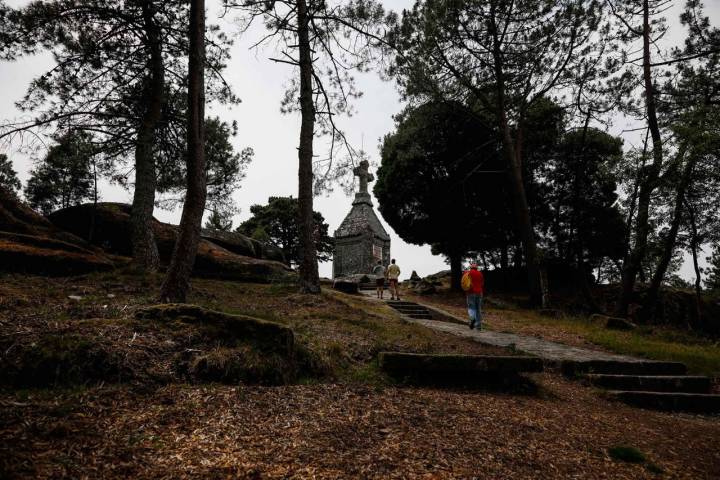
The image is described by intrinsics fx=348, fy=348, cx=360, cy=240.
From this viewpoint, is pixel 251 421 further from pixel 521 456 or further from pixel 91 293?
pixel 91 293

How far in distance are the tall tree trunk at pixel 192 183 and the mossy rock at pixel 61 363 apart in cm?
262

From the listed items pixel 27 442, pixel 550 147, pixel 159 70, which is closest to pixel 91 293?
pixel 27 442

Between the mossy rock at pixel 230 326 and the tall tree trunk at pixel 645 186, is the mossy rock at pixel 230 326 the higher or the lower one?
the lower one

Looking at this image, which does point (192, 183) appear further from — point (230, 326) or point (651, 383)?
point (651, 383)

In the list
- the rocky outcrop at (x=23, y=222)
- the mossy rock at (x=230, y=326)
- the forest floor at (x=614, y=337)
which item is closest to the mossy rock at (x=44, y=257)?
the rocky outcrop at (x=23, y=222)

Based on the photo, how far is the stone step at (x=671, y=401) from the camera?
Result: 4707 mm

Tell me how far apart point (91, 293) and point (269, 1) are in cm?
670

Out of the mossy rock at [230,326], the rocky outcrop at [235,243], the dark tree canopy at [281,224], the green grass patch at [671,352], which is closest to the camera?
the mossy rock at [230,326]

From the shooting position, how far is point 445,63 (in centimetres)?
1378

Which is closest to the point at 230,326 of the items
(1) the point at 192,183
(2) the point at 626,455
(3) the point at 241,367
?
(3) the point at 241,367

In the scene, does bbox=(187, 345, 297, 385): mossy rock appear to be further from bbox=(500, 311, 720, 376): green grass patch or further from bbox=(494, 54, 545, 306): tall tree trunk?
bbox=(494, 54, 545, 306): tall tree trunk

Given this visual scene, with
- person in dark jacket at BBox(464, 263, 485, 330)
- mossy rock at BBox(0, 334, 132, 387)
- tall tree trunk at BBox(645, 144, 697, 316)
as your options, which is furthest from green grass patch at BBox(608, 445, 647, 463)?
tall tree trunk at BBox(645, 144, 697, 316)

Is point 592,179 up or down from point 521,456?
up

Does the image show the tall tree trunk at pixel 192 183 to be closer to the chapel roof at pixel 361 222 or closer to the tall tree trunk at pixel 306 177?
the tall tree trunk at pixel 306 177
